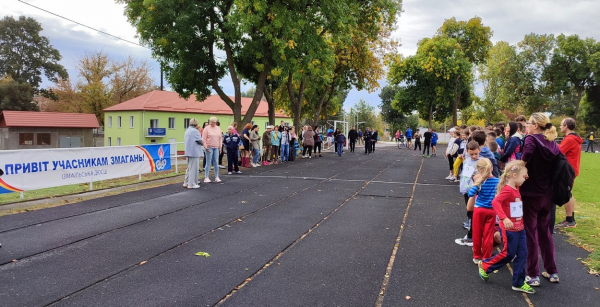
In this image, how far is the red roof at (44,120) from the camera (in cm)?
4662

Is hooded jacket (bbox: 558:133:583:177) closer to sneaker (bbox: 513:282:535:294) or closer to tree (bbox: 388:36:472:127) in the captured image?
sneaker (bbox: 513:282:535:294)

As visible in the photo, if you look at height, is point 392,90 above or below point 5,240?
above

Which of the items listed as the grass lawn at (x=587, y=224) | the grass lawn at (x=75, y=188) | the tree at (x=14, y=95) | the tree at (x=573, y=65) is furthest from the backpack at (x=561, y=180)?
the tree at (x=14, y=95)

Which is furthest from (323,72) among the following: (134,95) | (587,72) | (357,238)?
(587,72)

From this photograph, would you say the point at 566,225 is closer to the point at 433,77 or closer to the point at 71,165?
the point at 71,165

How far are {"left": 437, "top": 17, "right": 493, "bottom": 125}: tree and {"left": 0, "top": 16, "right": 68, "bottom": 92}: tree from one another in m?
58.1

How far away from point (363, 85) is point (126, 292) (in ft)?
112

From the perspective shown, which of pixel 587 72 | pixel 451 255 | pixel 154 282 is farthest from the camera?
pixel 587 72

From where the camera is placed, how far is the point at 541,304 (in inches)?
171

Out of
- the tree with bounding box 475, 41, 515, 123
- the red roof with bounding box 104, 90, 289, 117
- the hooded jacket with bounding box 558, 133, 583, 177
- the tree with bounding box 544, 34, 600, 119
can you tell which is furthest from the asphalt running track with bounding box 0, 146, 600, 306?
the tree with bounding box 544, 34, 600, 119

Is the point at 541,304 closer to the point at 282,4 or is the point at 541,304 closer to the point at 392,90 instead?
the point at 282,4

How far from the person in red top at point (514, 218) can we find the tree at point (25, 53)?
2926 inches

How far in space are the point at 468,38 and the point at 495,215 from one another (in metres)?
50.8

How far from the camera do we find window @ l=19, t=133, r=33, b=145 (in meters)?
47.6
